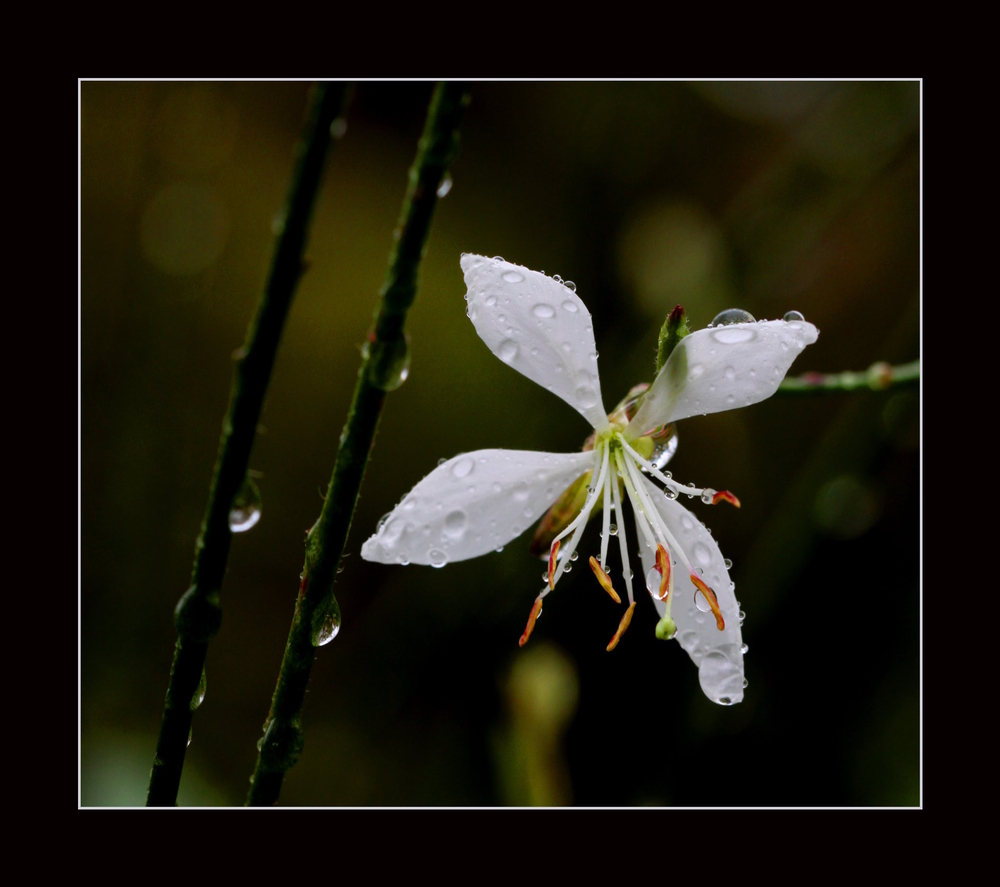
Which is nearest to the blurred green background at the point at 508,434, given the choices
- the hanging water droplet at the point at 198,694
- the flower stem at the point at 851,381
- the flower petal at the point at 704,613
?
the flower stem at the point at 851,381

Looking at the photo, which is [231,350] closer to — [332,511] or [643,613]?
[643,613]

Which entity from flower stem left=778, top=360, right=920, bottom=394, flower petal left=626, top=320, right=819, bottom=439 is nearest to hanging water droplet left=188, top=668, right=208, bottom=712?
flower petal left=626, top=320, right=819, bottom=439

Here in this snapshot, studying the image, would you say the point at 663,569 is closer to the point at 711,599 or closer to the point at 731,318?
the point at 711,599

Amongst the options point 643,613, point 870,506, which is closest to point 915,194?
point 870,506

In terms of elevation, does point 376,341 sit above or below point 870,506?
below

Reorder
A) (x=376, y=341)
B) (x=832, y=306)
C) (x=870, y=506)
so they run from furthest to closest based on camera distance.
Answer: (x=832, y=306) → (x=870, y=506) → (x=376, y=341)

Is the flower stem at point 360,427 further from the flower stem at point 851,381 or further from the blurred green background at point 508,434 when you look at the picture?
the blurred green background at point 508,434

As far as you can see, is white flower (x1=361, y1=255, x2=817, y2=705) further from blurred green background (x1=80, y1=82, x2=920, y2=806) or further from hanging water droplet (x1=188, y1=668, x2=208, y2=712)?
blurred green background (x1=80, y1=82, x2=920, y2=806)
